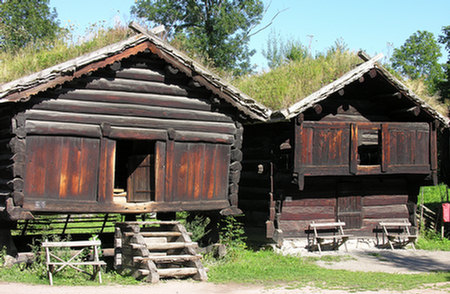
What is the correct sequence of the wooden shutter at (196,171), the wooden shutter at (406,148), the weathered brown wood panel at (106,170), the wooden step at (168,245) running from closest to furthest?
the wooden step at (168,245), the weathered brown wood panel at (106,170), the wooden shutter at (196,171), the wooden shutter at (406,148)

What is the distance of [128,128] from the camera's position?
13586 millimetres

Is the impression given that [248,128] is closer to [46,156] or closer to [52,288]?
[46,156]

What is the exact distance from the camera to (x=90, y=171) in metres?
13.1

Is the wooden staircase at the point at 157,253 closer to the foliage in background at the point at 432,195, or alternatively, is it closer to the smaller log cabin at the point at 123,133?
the smaller log cabin at the point at 123,133

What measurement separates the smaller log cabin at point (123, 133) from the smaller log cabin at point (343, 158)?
2.41 meters

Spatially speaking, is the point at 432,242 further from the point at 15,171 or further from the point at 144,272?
the point at 15,171

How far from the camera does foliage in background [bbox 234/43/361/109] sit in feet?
61.8

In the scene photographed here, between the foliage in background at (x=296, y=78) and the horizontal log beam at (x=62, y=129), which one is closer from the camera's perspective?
the horizontal log beam at (x=62, y=129)

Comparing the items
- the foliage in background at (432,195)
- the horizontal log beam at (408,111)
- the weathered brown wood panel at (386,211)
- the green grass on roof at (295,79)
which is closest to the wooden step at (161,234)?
the green grass on roof at (295,79)

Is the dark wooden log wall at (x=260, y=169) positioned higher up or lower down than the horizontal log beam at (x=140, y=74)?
lower down

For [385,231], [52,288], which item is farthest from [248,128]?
[52,288]

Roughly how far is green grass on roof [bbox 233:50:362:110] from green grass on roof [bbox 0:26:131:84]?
5070 millimetres

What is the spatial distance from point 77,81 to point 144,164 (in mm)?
2689

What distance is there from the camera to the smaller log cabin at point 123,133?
12414 millimetres
